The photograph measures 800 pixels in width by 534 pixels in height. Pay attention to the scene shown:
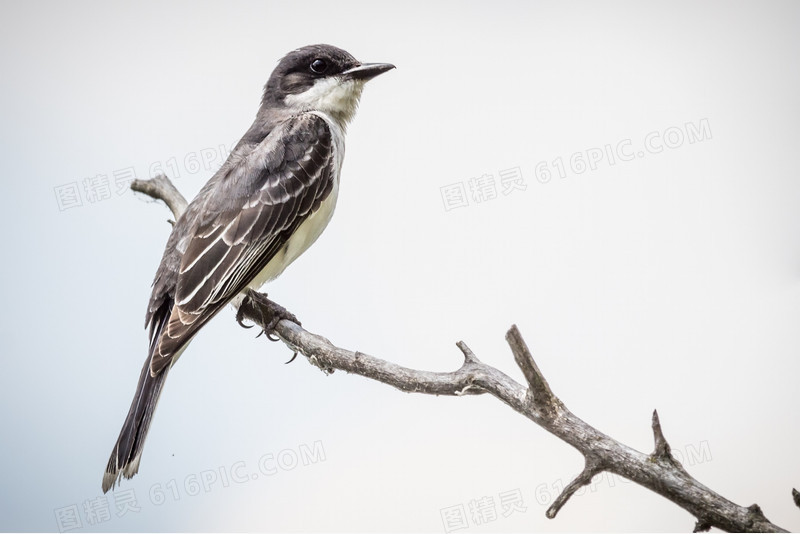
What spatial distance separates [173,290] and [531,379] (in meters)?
1.61

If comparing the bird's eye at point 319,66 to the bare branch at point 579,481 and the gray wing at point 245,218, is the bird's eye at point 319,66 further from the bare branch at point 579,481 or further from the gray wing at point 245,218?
the bare branch at point 579,481

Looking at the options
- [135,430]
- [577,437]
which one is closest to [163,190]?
[135,430]

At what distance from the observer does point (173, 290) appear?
310cm

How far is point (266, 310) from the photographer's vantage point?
3320 millimetres

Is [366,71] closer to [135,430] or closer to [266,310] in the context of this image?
[266,310]

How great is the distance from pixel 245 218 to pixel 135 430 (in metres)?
0.93

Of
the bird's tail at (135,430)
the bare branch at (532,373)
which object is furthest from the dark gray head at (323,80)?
the bare branch at (532,373)

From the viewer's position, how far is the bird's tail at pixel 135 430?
105 inches

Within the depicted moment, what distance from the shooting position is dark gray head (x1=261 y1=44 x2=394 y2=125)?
3500 millimetres

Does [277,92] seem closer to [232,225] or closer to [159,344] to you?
[232,225]

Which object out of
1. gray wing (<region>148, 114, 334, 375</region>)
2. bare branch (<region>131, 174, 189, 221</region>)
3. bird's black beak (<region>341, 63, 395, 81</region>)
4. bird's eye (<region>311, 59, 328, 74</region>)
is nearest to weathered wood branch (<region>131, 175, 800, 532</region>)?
gray wing (<region>148, 114, 334, 375</region>)

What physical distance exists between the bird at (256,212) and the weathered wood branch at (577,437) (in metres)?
0.82

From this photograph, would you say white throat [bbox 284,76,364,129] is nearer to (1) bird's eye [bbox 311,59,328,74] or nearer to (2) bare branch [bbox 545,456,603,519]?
(1) bird's eye [bbox 311,59,328,74]

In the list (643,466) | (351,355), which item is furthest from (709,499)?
(351,355)
